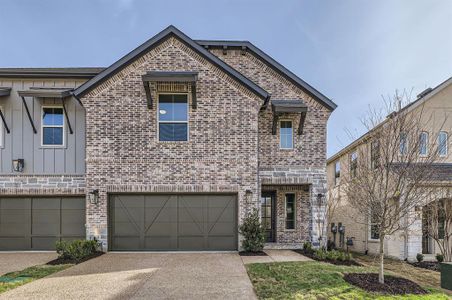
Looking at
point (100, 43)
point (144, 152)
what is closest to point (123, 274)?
point (144, 152)

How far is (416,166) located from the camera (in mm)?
7309

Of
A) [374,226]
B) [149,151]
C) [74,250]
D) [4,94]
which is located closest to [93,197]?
[74,250]

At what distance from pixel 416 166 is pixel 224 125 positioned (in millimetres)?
6313

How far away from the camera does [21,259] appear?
397 inches

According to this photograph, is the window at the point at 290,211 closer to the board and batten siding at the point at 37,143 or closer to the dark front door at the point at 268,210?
the dark front door at the point at 268,210

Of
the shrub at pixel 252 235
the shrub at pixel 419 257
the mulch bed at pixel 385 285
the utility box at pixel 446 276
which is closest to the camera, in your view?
the mulch bed at pixel 385 285

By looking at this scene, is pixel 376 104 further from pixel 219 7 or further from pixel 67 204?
pixel 219 7

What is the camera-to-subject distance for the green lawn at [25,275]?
694cm

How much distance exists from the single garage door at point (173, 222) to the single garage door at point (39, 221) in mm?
1912

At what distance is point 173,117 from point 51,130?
5.10m

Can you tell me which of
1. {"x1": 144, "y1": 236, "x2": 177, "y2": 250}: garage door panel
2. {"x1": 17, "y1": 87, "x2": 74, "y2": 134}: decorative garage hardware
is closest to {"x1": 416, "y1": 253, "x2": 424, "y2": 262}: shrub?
{"x1": 144, "y1": 236, "x2": 177, "y2": 250}: garage door panel

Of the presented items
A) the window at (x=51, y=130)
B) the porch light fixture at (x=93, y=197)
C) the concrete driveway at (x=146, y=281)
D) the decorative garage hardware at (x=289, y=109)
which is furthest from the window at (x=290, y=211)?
the window at (x=51, y=130)

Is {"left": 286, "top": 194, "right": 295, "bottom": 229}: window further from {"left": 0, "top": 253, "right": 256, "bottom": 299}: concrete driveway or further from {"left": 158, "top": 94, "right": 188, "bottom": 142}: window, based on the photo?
{"left": 158, "top": 94, "right": 188, "bottom": 142}: window

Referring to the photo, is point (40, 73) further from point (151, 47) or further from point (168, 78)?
point (168, 78)
